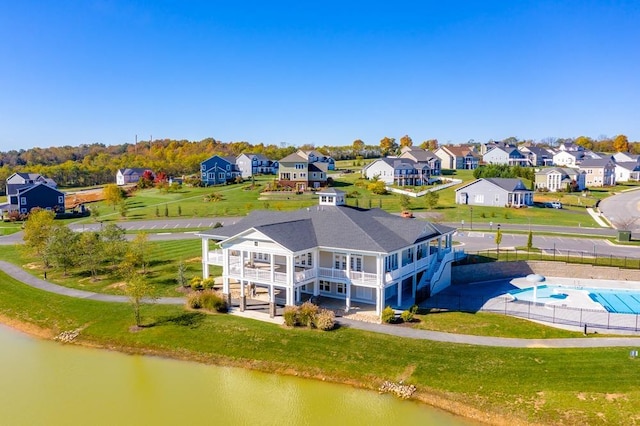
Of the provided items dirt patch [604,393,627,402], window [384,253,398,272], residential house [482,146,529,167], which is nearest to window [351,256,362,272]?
window [384,253,398,272]

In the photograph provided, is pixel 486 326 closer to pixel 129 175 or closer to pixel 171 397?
pixel 171 397

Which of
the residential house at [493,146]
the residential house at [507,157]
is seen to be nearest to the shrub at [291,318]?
the residential house at [507,157]

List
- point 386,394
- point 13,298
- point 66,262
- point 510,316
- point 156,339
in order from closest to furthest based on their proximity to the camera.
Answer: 1. point 386,394
2. point 156,339
3. point 510,316
4. point 13,298
5. point 66,262

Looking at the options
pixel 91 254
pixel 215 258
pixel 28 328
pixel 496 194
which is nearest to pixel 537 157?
pixel 496 194

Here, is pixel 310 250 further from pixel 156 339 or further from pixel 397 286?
pixel 156 339

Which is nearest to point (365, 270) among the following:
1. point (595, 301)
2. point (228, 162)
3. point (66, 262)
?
point (595, 301)

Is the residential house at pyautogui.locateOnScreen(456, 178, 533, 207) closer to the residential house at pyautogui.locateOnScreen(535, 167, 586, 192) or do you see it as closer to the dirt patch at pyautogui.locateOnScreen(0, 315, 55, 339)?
the residential house at pyautogui.locateOnScreen(535, 167, 586, 192)
